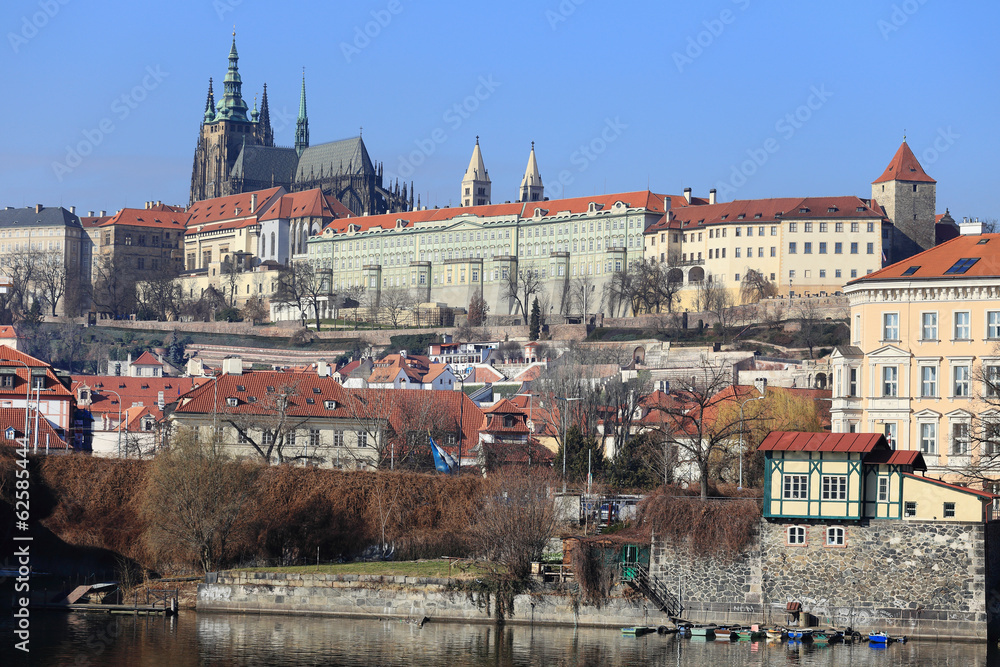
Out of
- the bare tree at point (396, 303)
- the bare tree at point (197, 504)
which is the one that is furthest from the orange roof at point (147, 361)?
the bare tree at point (197, 504)

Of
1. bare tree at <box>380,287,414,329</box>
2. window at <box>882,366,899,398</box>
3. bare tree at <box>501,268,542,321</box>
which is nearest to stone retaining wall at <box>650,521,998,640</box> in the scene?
window at <box>882,366,899,398</box>

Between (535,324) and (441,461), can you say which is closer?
(441,461)

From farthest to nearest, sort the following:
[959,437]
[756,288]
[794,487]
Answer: [756,288], [959,437], [794,487]

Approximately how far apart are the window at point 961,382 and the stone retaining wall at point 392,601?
55.0ft

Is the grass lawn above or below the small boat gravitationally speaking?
above

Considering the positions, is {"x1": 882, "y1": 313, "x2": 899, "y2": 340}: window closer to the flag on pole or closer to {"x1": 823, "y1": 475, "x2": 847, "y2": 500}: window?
{"x1": 823, "y1": 475, "x2": 847, "y2": 500}: window

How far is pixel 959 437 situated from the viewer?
184 ft

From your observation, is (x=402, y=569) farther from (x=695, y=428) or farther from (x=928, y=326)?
(x=695, y=428)

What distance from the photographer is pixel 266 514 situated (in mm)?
52500

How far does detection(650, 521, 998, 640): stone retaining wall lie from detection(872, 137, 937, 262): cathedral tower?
3830 inches

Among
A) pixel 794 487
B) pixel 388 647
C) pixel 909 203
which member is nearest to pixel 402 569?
pixel 388 647

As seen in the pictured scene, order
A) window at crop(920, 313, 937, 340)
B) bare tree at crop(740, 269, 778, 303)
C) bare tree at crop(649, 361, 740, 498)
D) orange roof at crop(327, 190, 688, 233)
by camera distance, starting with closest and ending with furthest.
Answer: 1. bare tree at crop(649, 361, 740, 498)
2. window at crop(920, 313, 937, 340)
3. bare tree at crop(740, 269, 778, 303)
4. orange roof at crop(327, 190, 688, 233)

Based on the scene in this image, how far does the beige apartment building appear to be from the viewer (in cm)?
5597

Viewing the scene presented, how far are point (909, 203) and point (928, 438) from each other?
87.6 m
